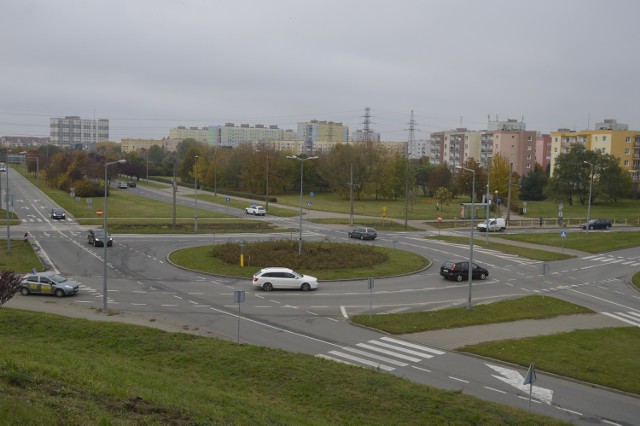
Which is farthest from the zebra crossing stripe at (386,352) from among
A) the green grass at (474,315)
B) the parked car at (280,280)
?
the parked car at (280,280)

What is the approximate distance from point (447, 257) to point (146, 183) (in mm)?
93474

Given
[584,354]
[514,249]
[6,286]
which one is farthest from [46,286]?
[514,249]

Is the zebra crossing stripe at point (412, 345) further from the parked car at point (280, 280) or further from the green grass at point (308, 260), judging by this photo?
the green grass at point (308, 260)

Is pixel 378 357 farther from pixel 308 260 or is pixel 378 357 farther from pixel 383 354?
pixel 308 260

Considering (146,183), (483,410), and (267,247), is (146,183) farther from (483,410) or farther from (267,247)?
(483,410)

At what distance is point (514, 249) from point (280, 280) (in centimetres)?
2547

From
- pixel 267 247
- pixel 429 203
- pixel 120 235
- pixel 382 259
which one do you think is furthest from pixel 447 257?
pixel 429 203

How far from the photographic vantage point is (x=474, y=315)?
28.2m

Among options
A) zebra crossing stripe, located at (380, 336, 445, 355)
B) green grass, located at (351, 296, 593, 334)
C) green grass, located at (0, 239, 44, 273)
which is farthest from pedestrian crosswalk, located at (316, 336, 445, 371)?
green grass, located at (0, 239, 44, 273)

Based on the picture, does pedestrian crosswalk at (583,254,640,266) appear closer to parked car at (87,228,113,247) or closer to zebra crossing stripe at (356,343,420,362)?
zebra crossing stripe at (356,343,420,362)

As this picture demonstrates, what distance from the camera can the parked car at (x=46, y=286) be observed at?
99.1 ft

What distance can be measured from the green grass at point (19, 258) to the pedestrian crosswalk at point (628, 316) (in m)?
32.4

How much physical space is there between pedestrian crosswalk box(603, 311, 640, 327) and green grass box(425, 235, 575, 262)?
15.8 m

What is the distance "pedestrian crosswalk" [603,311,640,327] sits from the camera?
28.5 meters
